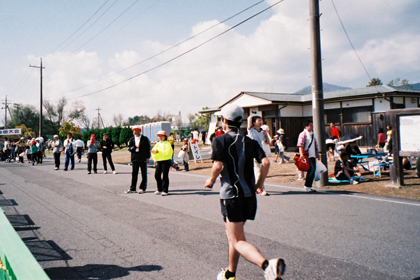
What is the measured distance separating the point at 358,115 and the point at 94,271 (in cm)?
A: 2186

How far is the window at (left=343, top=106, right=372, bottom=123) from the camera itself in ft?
72.7

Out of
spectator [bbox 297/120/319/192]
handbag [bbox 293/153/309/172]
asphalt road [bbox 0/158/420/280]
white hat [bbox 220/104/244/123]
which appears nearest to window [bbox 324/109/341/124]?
spectator [bbox 297/120/319/192]

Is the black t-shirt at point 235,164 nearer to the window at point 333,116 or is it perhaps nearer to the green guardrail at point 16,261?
the green guardrail at point 16,261

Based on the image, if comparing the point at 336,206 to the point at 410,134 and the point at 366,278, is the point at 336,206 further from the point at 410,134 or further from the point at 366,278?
the point at 366,278

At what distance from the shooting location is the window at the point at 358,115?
22172 mm

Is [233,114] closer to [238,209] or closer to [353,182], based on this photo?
[238,209]

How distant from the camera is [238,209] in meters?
3.47

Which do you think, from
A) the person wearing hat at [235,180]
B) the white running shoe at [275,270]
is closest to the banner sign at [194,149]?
the person wearing hat at [235,180]

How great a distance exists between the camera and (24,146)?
96.6 feet

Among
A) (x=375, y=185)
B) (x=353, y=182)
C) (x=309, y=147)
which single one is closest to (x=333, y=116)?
(x=353, y=182)

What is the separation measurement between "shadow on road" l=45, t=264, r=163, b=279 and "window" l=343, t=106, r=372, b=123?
821 inches

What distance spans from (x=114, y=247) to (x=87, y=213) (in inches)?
106

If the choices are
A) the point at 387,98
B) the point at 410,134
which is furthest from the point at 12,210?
the point at 387,98

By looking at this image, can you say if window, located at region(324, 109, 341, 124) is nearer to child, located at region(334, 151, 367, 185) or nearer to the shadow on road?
child, located at region(334, 151, 367, 185)
